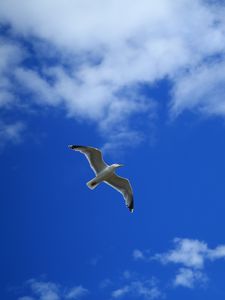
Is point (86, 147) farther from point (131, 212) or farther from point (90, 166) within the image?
point (131, 212)

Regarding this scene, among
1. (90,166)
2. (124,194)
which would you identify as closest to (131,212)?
(124,194)

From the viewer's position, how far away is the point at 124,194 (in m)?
40.3

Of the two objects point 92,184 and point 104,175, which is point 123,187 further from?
point 92,184

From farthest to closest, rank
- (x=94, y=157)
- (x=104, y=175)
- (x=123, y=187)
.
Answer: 1. (x=123, y=187)
2. (x=104, y=175)
3. (x=94, y=157)

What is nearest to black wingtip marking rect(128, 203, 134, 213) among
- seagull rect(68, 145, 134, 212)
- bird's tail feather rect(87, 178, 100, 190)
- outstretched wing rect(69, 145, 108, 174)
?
seagull rect(68, 145, 134, 212)

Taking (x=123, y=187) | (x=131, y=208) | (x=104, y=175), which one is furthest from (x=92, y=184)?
(x=131, y=208)

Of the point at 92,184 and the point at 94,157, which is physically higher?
the point at 94,157

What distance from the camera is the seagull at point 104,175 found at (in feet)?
126

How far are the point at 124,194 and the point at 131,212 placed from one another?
1.11 metres

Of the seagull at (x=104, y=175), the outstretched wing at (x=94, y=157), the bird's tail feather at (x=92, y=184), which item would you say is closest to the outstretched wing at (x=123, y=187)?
the seagull at (x=104, y=175)

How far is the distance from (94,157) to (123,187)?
9.13 ft

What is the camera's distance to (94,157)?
3866 cm

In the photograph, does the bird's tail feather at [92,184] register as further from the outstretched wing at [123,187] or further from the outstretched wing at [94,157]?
the outstretched wing at [123,187]

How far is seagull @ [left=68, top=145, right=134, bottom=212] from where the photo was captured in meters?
38.3
